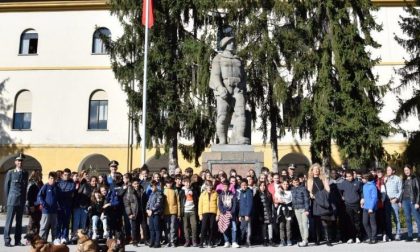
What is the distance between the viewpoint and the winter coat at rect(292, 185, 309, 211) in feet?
35.5

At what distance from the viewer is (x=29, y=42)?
29.5 m

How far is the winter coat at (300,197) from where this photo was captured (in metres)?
10.8

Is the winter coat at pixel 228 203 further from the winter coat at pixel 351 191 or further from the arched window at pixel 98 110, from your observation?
the arched window at pixel 98 110

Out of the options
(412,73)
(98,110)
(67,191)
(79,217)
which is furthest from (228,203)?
(98,110)

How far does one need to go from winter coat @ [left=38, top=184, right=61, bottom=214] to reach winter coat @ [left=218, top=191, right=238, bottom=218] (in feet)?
12.5

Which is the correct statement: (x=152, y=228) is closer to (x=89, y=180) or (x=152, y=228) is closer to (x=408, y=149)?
(x=89, y=180)

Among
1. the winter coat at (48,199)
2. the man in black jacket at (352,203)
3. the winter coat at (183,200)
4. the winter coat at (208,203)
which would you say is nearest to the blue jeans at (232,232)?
the winter coat at (208,203)

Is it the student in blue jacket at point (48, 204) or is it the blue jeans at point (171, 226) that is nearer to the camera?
the student in blue jacket at point (48, 204)

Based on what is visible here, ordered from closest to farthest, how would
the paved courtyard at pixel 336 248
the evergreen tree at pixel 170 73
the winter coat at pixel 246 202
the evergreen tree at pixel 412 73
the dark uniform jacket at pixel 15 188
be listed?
the paved courtyard at pixel 336 248, the winter coat at pixel 246 202, the dark uniform jacket at pixel 15 188, the evergreen tree at pixel 170 73, the evergreen tree at pixel 412 73

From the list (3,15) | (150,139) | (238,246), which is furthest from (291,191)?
(3,15)

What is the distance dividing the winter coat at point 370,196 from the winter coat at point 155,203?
16.0ft

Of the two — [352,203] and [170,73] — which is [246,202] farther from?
[170,73]

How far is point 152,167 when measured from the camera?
3019 cm

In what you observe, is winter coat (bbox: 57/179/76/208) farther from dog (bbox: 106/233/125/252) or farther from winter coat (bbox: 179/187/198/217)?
dog (bbox: 106/233/125/252)
